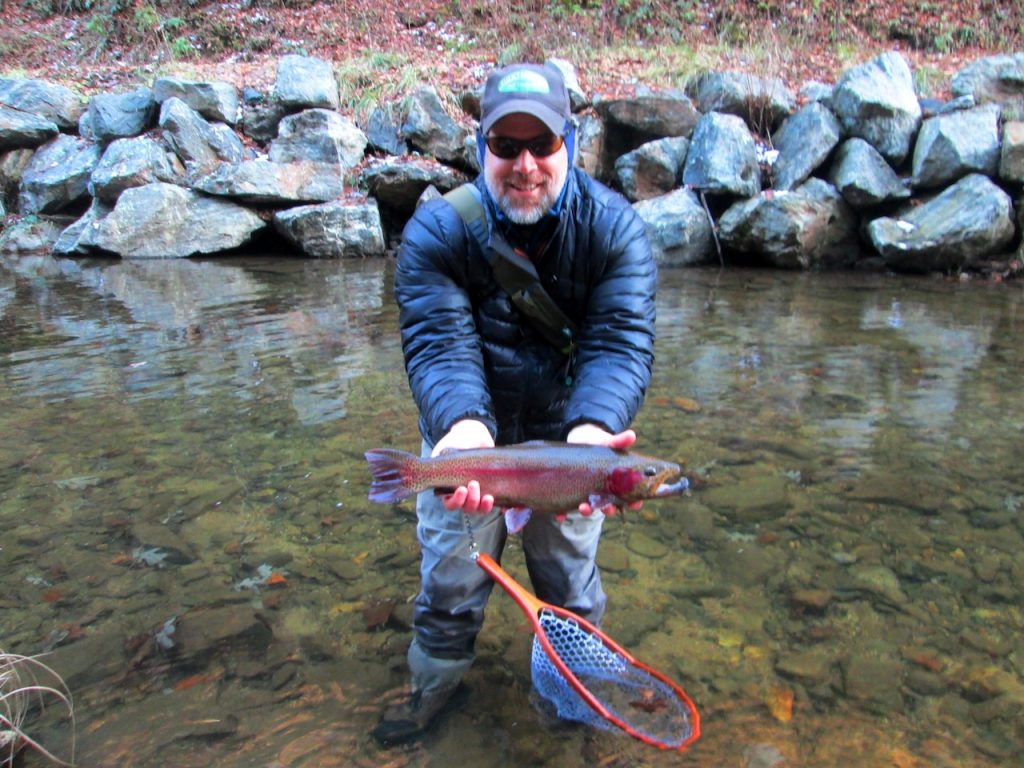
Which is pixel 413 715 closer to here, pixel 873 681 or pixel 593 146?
pixel 873 681

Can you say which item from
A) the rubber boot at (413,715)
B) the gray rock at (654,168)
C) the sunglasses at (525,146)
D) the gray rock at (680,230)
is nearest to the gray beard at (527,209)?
the sunglasses at (525,146)

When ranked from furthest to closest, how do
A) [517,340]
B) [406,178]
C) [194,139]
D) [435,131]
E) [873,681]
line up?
[194,139] → [435,131] → [406,178] → [873,681] → [517,340]

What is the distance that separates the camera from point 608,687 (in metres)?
3.41

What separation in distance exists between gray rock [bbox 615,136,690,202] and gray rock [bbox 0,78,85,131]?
13885 mm

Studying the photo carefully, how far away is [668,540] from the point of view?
5.02 metres

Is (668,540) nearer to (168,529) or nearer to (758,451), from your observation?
(758,451)

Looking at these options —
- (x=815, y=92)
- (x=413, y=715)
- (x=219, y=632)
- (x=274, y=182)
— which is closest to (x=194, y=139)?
(x=274, y=182)

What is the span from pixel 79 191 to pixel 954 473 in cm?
1966

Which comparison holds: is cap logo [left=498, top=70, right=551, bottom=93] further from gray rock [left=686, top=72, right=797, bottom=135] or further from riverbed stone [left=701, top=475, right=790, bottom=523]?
gray rock [left=686, top=72, right=797, bottom=135]

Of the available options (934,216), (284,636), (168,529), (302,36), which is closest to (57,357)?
(168,529)

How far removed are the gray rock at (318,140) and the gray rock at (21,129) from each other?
6.26 metres

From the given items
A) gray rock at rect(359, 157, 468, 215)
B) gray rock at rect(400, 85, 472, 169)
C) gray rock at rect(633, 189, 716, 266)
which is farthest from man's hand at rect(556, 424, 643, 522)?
gray rock at rect(400, 85, 472, 169)

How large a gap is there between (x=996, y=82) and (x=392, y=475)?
1625 cm

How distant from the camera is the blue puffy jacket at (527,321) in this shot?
10.3ft
